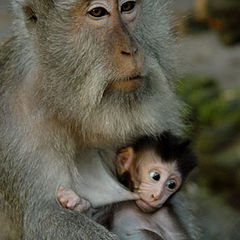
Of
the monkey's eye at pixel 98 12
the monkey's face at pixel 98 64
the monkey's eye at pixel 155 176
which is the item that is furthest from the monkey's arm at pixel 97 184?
the monkey's eye at pixel 98 12

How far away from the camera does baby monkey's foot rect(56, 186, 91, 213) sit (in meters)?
4.00

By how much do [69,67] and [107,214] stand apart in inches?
46.2

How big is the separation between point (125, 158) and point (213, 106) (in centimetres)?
517

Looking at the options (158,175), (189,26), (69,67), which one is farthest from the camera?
(189,26)

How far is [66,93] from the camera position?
3.99 metres

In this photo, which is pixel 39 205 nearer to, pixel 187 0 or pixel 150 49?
pixel 150 49

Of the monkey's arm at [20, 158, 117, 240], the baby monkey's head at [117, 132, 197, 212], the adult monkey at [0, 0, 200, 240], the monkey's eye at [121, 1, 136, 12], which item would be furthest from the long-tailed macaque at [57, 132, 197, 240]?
the monkey's eye at [121, 1, 136, 12]

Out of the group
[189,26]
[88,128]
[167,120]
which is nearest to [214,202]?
[167,120]

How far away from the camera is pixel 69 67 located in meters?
3.95

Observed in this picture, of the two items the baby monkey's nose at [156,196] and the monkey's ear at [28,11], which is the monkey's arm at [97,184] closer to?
the baby monkey's nose at [156,196]

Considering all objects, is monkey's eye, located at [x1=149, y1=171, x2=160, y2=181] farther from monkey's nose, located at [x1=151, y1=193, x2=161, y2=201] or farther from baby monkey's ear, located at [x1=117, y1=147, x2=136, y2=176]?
baby monkey's ear, located at [x1=117, y1=147, x2=136, y2=176]

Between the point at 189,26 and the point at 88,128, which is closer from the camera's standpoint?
the point at 88,128

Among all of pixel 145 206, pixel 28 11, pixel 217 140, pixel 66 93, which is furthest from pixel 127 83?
pixel 217 140

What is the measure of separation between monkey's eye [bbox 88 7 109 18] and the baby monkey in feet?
3.64
